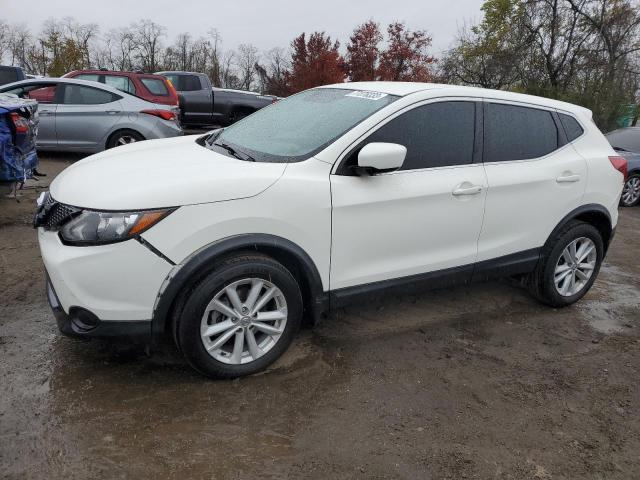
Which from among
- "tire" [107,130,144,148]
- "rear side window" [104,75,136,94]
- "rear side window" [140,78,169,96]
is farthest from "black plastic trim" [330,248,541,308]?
"rear side window" [104,75,136,94]

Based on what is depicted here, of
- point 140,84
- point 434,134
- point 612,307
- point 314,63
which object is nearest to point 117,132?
point 140,84

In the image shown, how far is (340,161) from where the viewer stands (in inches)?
119

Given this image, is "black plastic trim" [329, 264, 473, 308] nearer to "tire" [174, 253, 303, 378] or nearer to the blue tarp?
"tire" [174, 253, 303, 378]

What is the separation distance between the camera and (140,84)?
10.2 metres

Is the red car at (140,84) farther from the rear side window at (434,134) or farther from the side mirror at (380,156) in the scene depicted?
the side mirror at (380,156)

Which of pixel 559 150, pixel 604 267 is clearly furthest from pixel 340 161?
pixel 604 267

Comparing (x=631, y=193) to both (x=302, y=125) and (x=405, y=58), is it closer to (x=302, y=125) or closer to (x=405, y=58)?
(x=302, y=125)

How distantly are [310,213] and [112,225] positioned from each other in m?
1.03

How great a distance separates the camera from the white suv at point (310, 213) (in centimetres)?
261

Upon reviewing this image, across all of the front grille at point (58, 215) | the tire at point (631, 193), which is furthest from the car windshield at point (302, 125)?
the tire at point (631, 193)

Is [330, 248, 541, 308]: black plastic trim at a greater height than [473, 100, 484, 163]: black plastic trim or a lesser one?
lesser

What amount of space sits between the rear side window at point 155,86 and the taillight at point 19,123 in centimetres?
472

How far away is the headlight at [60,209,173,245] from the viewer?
2.53m

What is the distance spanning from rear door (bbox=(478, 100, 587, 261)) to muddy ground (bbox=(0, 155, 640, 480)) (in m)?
0.69
